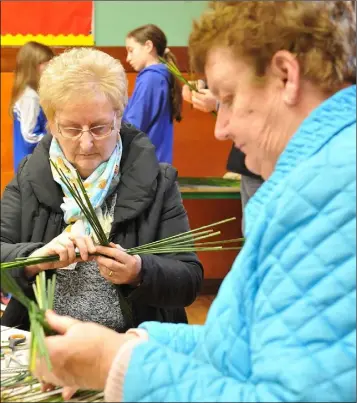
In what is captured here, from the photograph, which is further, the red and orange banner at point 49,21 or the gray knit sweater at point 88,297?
the red and orange banner at point 49,21

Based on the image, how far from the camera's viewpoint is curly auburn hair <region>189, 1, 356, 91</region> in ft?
2.68

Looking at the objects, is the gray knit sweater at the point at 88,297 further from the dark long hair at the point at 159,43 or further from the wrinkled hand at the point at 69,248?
the dark long hair at the point at 159,43

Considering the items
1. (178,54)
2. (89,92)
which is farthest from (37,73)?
(89,92)

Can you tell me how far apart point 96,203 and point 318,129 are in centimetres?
96

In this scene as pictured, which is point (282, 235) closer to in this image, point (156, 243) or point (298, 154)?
point (298, 154)

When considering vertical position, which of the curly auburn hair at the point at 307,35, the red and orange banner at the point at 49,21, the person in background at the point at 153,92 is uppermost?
the red and orange banner at the point at 49,21

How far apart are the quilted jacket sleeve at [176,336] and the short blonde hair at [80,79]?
76 centimetres

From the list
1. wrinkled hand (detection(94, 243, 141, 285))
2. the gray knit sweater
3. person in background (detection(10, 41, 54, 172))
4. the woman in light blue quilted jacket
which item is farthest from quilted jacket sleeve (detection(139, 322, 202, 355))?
person in background (detection(10, 41, 54, 172))

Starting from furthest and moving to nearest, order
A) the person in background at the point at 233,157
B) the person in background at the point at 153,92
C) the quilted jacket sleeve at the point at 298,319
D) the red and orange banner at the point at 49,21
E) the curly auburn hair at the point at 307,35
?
1. the red and orange banner at the point at 49,21
2. the person in background at the point at 153,92
3. the person in background at the point at 233,157
4. the curly auburn hair at the point at 307,35
5. the quilted jacket sleeve at the point at 298,319

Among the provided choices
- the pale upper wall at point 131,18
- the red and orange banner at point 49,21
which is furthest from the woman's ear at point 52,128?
the pale upper wall at point 131,18

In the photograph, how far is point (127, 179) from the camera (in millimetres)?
1703

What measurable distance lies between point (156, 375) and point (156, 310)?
0.92 meters

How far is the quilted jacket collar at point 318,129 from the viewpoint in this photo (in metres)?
0.79

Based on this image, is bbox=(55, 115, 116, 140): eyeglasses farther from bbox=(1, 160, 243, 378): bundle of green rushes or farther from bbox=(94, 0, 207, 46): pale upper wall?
bbox=(94, 0, 207, 46): pale upper wall
